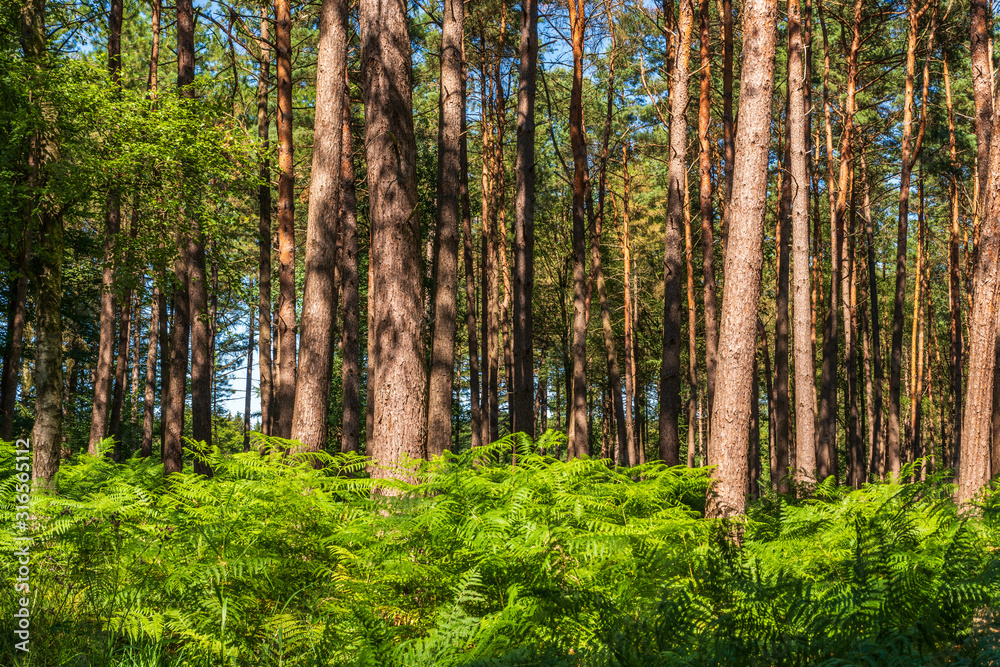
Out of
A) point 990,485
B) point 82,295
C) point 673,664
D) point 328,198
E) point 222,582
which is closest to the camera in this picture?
point 673,664


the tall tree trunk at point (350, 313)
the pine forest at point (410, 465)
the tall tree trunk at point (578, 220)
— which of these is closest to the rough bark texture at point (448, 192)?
the pine forest at point (410, 465)

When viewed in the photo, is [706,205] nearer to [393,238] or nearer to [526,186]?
[526,186]

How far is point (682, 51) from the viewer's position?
39.0 ft

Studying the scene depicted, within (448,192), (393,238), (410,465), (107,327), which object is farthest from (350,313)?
(410,465)

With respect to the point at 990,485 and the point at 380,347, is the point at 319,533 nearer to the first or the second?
the point at 380,347

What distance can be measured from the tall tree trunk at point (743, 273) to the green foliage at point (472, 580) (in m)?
0.83

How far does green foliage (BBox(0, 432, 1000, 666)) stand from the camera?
2.98 m

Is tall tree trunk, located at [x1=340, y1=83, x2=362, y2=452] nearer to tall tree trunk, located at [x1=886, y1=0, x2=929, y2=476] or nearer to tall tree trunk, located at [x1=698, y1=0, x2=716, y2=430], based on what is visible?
tall tree trunk, located at [x1=698, y1=0, x2=716, y2=430]

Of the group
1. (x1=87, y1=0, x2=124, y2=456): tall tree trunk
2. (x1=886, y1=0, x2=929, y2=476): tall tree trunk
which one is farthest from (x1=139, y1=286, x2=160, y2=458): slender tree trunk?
(x1=886, y1=0, x2=929, y2=476): tall tree trunk

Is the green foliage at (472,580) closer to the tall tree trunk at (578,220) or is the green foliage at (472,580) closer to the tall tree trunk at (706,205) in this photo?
the tall tree trunk at (706,205)

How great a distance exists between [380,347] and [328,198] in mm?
3479

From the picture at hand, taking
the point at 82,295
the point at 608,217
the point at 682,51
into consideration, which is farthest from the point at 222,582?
the point at 608,217

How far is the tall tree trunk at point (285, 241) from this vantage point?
34.6ft

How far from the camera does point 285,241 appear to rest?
1117cm
